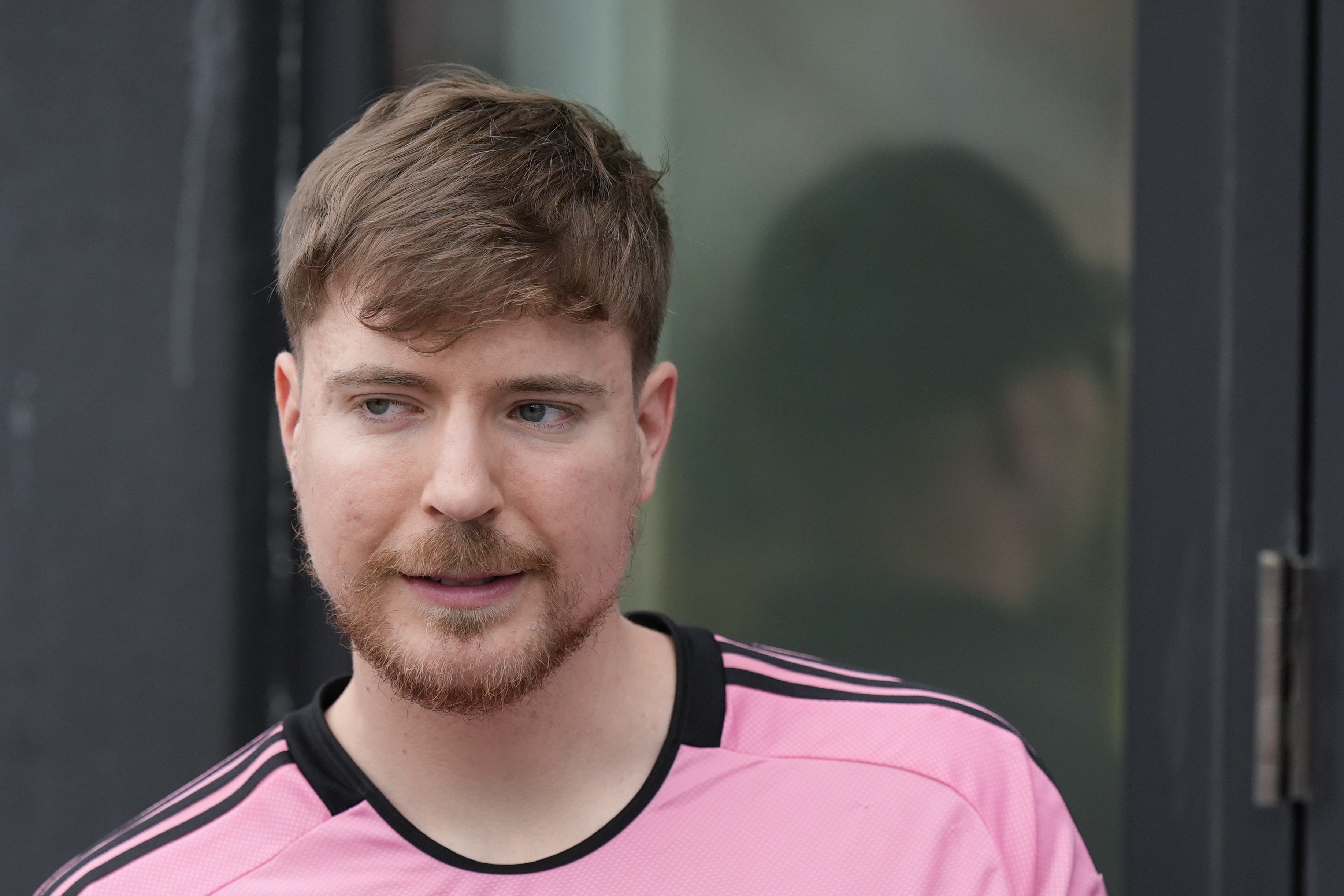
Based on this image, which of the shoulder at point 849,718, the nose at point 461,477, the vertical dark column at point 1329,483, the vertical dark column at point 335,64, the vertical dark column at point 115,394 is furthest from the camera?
the vertical dark column at point 335,64

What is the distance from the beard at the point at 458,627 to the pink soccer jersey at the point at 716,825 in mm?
166

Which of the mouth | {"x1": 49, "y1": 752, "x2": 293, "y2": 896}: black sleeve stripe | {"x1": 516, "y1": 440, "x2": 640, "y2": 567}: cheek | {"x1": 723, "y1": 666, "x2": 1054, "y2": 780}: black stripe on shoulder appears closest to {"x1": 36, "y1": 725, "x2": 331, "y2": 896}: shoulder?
{"x1": 49, "y1": 752, "x2": 293, "y2": 896}: black sleeve stripe

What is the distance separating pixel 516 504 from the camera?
135cm

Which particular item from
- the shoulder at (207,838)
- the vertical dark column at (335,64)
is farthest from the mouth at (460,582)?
the vertical dark column at (335,64)

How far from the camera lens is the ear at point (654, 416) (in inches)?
59.6

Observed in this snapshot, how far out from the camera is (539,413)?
1.38m

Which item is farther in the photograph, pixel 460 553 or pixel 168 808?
pixel 168 808

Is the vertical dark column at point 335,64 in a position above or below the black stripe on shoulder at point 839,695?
above

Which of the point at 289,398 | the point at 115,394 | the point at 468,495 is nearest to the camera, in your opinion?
the point at 468,495

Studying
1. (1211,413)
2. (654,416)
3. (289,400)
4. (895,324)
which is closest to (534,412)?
(654,416)

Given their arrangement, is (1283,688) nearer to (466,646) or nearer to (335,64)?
(466,646)

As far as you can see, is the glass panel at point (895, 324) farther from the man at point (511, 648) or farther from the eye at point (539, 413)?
the eye at point (539, 413)

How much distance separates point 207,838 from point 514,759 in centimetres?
34

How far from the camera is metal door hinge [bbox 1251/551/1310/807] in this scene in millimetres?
1729
